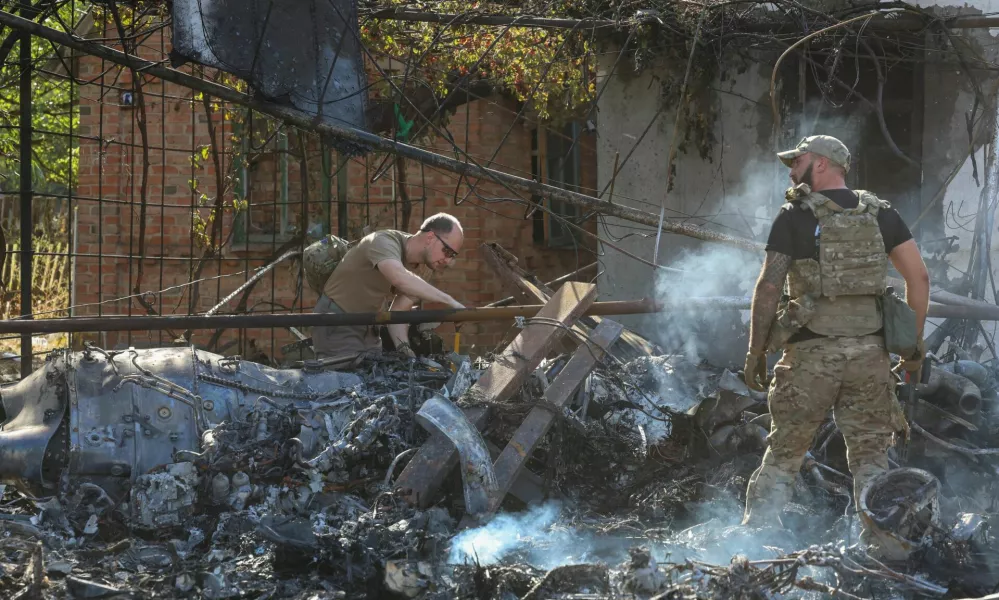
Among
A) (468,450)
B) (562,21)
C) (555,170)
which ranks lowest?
(468,450)

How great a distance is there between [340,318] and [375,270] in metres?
0.96

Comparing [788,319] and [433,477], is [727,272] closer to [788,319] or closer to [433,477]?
[788,319]

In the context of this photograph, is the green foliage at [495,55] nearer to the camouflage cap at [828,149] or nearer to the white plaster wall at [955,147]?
Result: the white plaster wall at [955,147]

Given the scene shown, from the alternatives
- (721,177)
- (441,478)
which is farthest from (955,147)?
(441,478)

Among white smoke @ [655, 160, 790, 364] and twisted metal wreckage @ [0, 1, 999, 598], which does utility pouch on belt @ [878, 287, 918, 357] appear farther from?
white smoke @ [655, 160, 790, 364]

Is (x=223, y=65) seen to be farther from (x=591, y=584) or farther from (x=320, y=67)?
(x=591, y=584)

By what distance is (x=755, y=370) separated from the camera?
4.82m

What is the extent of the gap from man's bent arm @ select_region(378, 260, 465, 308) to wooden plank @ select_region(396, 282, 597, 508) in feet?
1.82

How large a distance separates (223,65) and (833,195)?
4.12 meters

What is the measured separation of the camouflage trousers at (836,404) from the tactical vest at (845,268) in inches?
3.4

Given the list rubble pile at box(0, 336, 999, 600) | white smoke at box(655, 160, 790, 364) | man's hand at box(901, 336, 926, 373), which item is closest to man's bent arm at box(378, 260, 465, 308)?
rubble pile at box(0, 336, 999, 600)

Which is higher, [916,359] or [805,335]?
[805,335]

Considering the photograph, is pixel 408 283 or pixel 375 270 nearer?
pixel 408 283

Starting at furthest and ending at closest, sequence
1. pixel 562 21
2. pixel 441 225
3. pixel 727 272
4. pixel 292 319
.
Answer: pixel 727 272 < pixel 562 21 < pixel 441 225 < pixel 292 319
